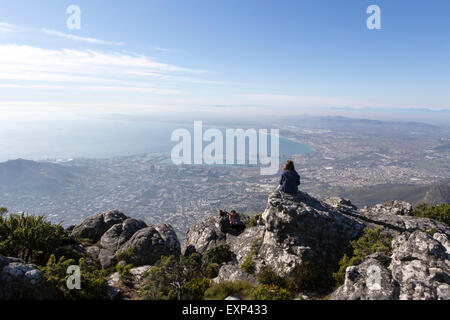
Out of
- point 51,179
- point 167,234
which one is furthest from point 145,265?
point 51,179

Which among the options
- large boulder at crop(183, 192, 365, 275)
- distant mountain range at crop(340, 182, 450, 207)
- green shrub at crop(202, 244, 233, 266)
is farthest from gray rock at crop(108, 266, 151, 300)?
distant mountain range at crop(340, 182, 450, 207)

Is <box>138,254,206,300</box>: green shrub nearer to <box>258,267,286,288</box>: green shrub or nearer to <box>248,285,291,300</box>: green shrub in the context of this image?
<box>248,285,291,300</box>: green shrub

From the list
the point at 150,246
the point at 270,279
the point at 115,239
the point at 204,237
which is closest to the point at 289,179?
the point at 270,279

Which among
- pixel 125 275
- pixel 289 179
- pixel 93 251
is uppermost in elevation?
pixel 289 179

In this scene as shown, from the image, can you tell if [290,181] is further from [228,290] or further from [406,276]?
[228,290]

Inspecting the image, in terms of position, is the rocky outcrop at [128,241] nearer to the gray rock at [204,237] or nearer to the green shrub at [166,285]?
the gray rock at [204,237]

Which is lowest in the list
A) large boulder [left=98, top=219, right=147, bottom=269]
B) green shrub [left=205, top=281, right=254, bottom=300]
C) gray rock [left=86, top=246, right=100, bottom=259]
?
gray rock [left=86, top=246, right=100, bottom=259]
